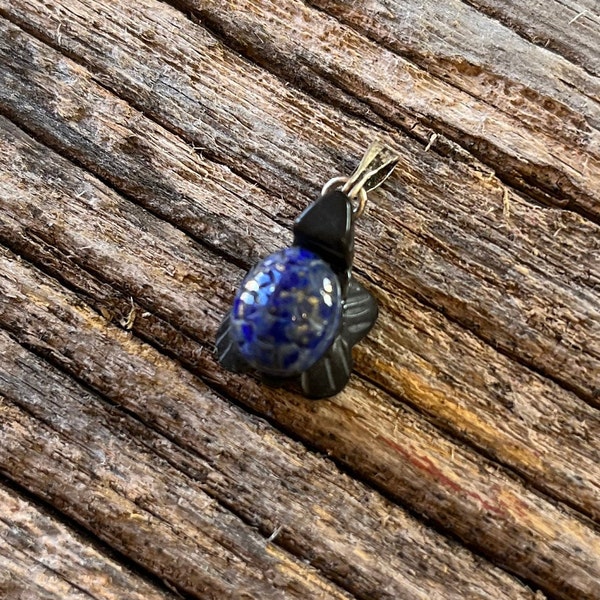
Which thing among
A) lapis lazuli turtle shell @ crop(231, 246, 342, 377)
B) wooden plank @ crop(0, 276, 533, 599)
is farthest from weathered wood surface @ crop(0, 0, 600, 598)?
lapis lazuli turtle shell @ crop(231, 246, 342, 377)

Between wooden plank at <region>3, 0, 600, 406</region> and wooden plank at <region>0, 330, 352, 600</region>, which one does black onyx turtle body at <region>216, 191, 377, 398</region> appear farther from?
wooden plank at <region>0, 330, 352, 600</region>

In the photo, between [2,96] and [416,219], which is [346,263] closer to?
[416,219]

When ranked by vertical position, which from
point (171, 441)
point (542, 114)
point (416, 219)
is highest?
point (542, 114)

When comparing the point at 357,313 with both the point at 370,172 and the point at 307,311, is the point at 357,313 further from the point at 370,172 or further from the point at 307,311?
the point at 370,172

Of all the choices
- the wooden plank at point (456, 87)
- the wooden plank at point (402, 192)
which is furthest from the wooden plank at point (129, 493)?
the wooden plank at point (456, 87)

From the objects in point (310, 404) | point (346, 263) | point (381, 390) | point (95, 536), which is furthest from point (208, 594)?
point (346, 263)
